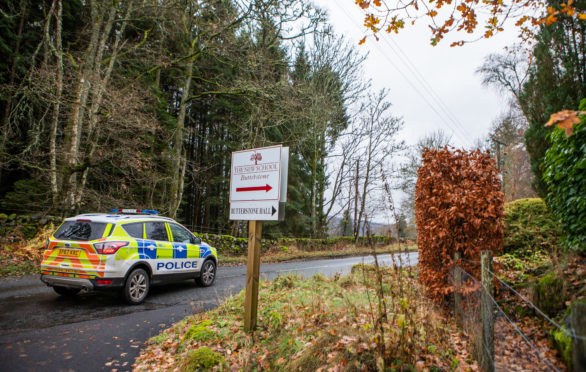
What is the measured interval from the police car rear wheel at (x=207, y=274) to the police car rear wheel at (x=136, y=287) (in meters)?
1.93

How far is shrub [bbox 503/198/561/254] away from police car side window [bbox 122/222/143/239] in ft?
25.9

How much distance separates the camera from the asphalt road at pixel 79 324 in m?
4.28

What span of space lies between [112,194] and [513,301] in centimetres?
1562

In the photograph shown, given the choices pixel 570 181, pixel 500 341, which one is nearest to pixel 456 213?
pixel 570 181

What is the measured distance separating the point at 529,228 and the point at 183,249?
8413 millimetres

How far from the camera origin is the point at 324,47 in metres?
22.8

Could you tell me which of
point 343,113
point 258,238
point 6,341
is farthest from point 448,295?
point 343,113

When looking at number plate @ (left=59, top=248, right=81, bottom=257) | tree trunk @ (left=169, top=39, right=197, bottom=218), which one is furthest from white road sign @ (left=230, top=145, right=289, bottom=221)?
tree trunk @ (left=169, top=39, right=197, bottom=218)

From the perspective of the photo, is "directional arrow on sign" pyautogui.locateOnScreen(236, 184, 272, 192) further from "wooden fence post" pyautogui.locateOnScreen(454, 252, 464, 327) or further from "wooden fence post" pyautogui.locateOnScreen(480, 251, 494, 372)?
"wooden fence post" pyautogui.locateOnScreen(454, 252, 464, 327)

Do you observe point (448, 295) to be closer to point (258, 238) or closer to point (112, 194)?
point (258, 238)

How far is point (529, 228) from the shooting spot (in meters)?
7.98

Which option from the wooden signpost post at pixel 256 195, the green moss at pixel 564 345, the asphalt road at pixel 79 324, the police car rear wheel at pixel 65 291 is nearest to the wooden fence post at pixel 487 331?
the green moss at pixel 564 345

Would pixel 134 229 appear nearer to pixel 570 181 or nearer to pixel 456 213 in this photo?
pixel 456 213

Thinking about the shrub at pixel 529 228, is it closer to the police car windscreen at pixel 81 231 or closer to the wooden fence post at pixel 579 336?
the wooden fence post at pixel 579 336
